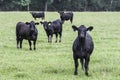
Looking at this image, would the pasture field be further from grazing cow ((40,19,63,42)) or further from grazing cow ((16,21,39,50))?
grazing cow ((40,19,63,42))

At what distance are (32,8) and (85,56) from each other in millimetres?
79620

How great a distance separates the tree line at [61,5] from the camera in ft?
287

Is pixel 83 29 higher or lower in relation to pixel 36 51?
higher

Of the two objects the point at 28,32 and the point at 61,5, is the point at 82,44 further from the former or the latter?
the point at 61,5

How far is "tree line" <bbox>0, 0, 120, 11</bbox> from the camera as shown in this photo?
287 ft

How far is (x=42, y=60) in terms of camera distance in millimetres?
15211

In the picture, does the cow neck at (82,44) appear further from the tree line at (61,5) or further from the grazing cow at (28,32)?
the tree line at (61,5)

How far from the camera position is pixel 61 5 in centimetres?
9256

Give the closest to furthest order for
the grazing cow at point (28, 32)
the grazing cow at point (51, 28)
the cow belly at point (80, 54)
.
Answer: the cow belly at point (80, 54) → the grazing cow at point (28, 32) → the grazing cow at point (51, 28)

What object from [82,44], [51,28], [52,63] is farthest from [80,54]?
[51,28]

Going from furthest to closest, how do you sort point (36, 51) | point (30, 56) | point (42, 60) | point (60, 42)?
point (60, 42) < point (36, 51) < point (30, 56) < point (42, 60)

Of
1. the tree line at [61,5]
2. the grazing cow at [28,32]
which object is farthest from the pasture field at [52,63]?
the tree line at [61,5]

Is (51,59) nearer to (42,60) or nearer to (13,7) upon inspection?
(42,60)

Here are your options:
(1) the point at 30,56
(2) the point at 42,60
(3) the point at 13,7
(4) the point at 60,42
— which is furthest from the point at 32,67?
(3) the point at 13,7
